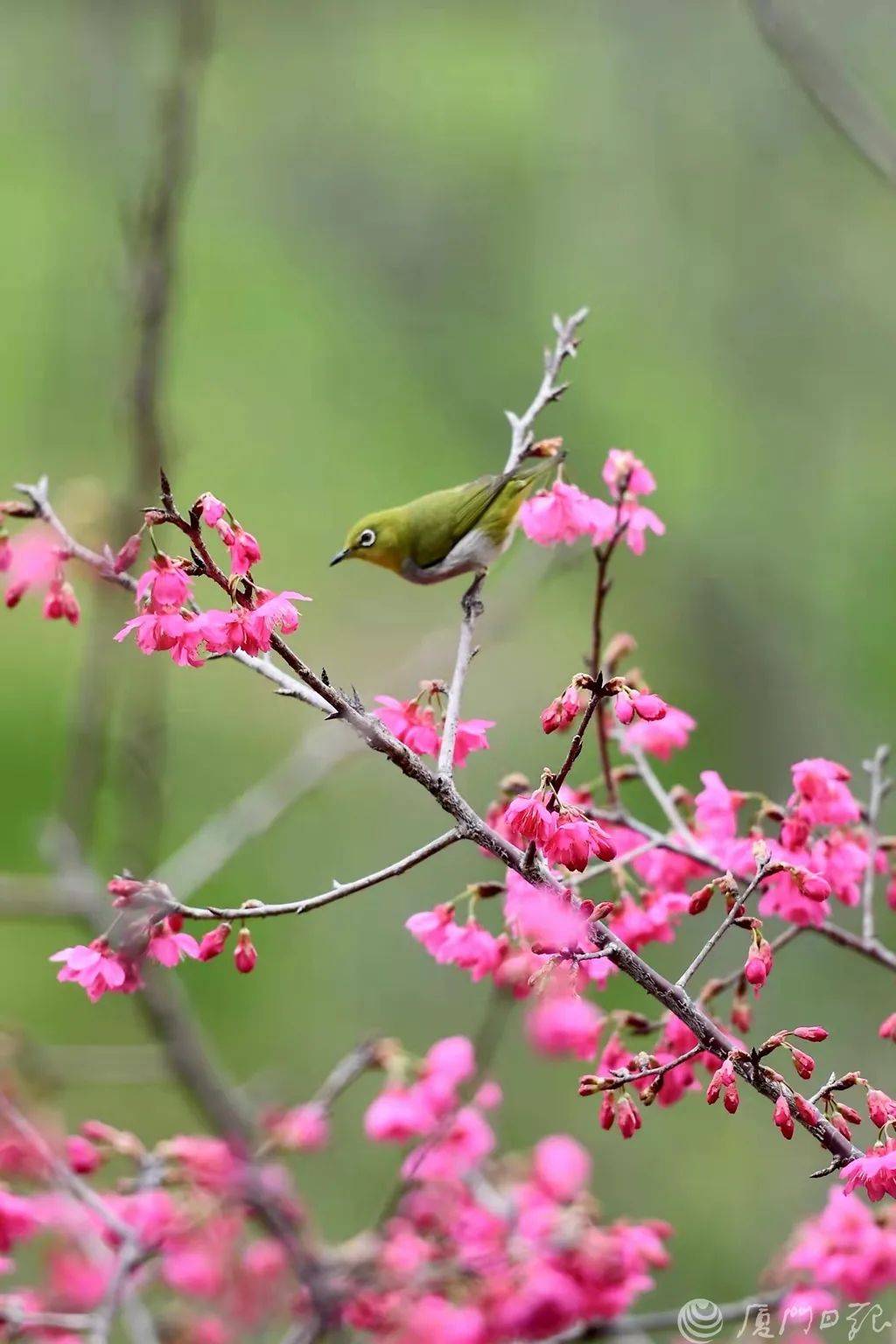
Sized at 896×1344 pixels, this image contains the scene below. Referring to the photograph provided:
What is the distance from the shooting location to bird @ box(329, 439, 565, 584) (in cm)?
264

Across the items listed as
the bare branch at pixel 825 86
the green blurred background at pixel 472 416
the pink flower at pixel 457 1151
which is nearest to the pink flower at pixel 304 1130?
the pink flower at pixel 457 1151

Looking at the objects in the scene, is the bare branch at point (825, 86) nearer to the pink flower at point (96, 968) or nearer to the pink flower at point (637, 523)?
the pink flower at point (637, 523)

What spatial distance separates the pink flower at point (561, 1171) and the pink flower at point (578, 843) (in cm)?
119

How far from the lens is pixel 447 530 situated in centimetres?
267

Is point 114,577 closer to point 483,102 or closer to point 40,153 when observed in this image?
point 483,102

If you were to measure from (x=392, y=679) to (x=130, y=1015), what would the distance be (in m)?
3.90

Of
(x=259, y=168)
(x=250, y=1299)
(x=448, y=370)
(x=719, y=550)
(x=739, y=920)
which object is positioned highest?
(x=259, y=168)

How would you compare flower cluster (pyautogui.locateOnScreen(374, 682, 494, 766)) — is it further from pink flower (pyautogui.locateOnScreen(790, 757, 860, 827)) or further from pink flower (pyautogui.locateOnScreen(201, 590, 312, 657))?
pink flower (pyautogui.locateOnScreen(790, 757, 860, 827))

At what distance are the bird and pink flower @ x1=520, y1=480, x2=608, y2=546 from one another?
0.51 m

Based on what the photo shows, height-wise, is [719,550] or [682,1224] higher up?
[719,550]

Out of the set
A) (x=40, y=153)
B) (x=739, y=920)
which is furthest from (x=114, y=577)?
(x=40, y=153)

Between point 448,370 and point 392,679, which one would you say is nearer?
point 392,679

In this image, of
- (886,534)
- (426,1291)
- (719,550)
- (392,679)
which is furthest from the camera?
(886,534)

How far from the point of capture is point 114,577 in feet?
5.36
